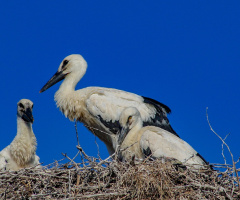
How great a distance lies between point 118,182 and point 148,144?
1.29 m

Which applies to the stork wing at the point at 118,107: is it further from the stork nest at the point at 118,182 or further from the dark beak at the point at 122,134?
the stork nest at the point at 118,182

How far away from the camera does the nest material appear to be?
6.32 metres

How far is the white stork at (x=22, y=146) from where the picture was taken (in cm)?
798

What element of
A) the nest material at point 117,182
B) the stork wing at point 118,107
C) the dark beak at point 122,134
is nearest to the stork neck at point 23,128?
the stork wing at point 118,107

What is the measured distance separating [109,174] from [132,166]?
0.87ft

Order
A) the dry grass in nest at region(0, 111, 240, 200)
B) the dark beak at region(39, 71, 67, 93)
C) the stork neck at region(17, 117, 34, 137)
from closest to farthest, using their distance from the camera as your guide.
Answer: the dry grass in nest at region(0, 111, 240, 200)
the stork neck at region(17, 117, 34, 137)
the dark beak at region(39, 71, 67, 93)

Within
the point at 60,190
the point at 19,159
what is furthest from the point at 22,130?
the point at 60,190

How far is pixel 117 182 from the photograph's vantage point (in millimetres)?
6379

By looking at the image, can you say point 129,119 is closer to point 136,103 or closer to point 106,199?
point 136,103

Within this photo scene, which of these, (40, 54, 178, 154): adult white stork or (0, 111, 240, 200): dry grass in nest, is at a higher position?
(40, 54, 178, 154): adult white stork

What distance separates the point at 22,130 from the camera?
824 centimetres

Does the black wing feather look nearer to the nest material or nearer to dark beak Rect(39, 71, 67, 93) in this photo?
dark beak Rect(39, 71, 67, 93)

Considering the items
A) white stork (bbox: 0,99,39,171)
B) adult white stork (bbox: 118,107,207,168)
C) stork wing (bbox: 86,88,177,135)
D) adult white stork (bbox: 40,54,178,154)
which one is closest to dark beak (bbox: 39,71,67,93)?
adult white stork (bbox: 40,54,178,154)

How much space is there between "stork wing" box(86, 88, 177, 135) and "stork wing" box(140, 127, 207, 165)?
1.19 meters
